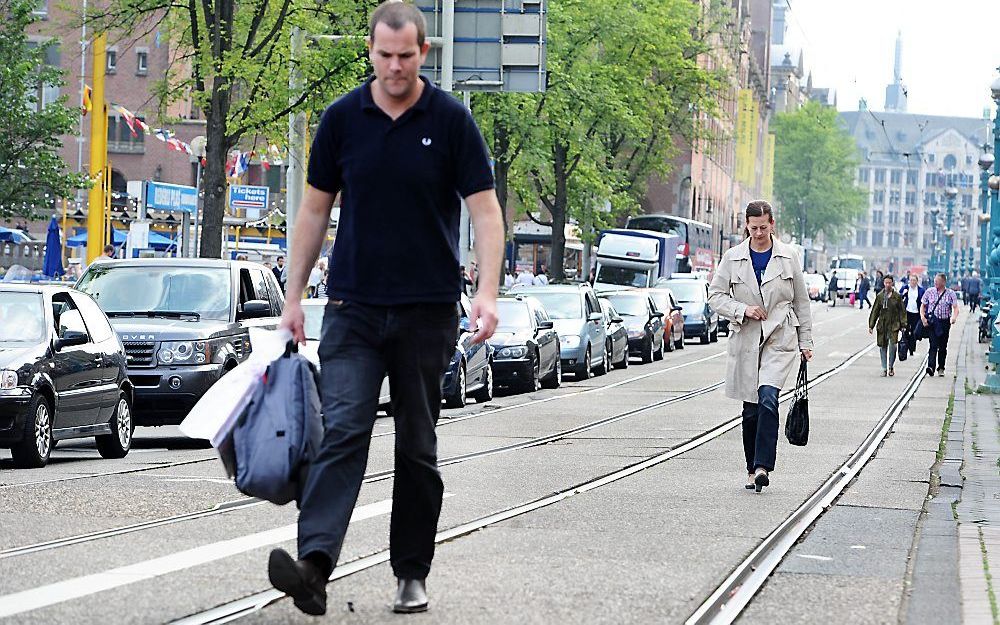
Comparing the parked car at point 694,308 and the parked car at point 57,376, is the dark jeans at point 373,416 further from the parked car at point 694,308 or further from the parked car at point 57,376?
the parked car at point 694,308

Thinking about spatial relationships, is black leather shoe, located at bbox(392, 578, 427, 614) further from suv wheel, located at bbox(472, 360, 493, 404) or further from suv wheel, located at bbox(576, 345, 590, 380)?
suv wheel, located at bbox(576, 345, 590, 380)

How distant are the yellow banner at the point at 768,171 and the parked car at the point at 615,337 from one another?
328 ft

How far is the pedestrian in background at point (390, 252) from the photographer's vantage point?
5953mm

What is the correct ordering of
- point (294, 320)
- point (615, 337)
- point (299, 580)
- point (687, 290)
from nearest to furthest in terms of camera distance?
point (299, 580) → point (294, 320) → point (615, 337) → point (687, 290)

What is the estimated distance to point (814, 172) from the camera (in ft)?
430

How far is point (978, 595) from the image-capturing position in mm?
7422

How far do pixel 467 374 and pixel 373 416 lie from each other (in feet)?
54.5

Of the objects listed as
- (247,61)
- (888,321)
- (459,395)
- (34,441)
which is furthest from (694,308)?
(34,441)

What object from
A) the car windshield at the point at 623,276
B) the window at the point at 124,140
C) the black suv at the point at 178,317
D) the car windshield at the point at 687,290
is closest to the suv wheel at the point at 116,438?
the black suv at the point at 178,317

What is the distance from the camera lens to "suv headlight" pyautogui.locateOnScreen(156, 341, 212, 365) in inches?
642

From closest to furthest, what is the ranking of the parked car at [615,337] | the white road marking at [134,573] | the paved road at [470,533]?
the white road marking at [134,573] < the paved road at [470,533] < the parked car at [615,337]

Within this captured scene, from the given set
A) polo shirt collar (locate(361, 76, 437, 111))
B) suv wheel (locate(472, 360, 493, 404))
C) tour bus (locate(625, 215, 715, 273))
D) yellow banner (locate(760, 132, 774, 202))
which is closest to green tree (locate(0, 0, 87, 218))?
suv wheel (locate(472, 360, 493, 404))

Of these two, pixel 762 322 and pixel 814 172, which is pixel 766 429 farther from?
pixel 814 172

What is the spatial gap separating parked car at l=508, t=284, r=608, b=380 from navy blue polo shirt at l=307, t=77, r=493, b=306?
2263 centimetres
